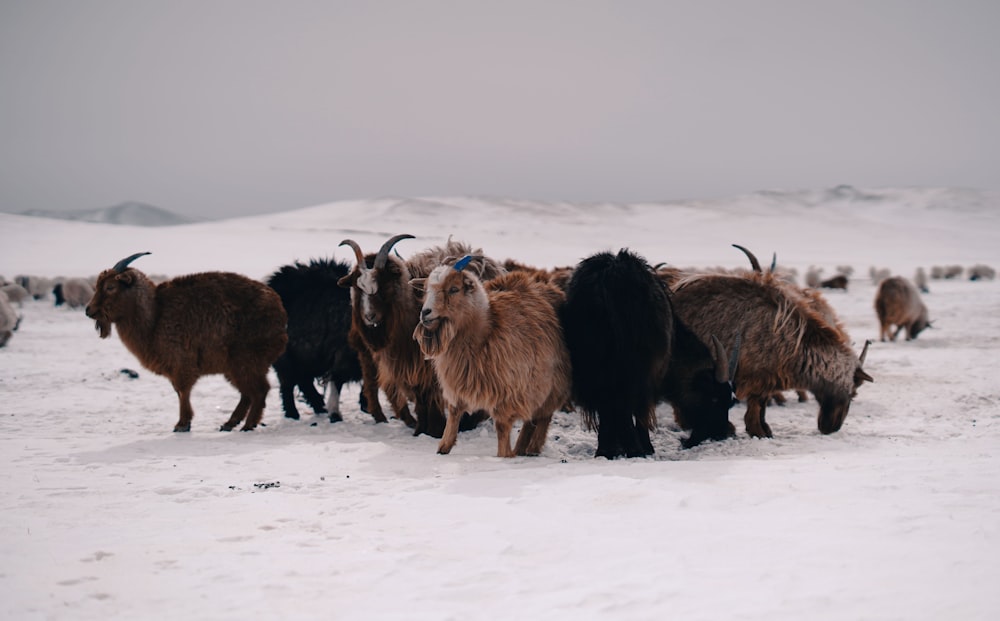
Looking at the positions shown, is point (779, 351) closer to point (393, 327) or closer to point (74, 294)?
point (393, 327)

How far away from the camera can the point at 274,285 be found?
31.8ft

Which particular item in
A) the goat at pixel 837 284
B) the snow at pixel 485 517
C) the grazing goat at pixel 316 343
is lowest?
the snow at pixel 485 517

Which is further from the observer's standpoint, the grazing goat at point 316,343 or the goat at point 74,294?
the goat at point 74,294

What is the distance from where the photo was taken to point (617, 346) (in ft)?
22.5

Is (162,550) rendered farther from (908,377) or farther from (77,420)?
(908,377)

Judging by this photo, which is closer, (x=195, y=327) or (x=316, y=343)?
(x=195, y=327)

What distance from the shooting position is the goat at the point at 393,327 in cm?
783

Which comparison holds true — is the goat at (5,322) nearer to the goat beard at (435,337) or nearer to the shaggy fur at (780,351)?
the goat beard at (435,337)

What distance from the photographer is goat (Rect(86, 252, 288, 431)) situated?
831 centimetres

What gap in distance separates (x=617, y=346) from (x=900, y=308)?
42.8 ft

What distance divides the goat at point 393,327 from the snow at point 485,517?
19.4 inches

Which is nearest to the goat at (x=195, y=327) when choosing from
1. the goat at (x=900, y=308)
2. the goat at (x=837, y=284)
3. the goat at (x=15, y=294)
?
the goat at (x=900, y=308)

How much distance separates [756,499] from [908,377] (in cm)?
864

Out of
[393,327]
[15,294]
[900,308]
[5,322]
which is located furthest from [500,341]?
[15,294]
